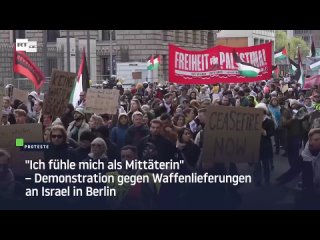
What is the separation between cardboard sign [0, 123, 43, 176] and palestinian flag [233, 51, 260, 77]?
526 centimetres

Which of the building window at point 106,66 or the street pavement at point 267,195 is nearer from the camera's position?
the street pavement at point 267,195

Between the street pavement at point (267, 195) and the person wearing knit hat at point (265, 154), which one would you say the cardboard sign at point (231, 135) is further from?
the street pavement at point (267, 195)

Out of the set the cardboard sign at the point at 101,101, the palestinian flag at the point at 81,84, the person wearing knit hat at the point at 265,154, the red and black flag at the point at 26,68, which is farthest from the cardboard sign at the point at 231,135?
the red and black flag at the point at 26,68

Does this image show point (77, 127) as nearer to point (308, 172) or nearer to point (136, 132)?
point (136, 132)

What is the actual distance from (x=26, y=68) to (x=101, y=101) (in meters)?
4.37

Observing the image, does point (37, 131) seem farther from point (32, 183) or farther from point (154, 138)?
point (154, 138)

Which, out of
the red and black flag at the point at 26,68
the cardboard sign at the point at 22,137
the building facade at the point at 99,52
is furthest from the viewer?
the building facade at the point at 99,52

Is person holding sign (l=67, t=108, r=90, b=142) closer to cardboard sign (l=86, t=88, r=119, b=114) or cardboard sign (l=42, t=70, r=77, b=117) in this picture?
cardboard sign (l=42, t=70, r=77, b=117)

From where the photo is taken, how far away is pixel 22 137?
31.6 feet

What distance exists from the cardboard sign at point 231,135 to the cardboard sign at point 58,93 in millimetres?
2518

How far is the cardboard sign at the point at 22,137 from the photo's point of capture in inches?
375

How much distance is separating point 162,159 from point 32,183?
4.75ft

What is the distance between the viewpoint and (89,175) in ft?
31.3
